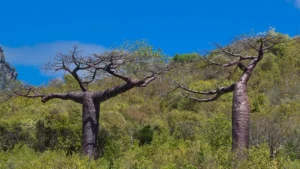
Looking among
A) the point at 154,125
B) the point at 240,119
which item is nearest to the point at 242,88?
the point at 240,119

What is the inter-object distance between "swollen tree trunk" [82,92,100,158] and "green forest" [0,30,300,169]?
0.34ft

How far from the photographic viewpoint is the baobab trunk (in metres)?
8.62

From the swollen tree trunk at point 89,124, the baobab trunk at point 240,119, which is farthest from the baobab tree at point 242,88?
the swollen tree trunk at point 89,124

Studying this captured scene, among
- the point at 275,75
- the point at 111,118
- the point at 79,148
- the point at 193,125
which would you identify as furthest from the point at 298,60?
the point at 79,148

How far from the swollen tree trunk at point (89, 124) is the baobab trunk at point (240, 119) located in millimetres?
4129

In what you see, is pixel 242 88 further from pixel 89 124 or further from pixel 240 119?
pixel 89 124

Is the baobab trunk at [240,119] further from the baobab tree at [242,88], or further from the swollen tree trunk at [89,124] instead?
the swollen tree trunk at [89,124]

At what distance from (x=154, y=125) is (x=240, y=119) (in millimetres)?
→ 6453

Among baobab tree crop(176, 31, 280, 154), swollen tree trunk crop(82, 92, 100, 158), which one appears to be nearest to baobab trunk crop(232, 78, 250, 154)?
baobab tree crop(176, 31, 280, 154)

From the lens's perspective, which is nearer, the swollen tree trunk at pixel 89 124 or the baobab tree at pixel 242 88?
the baobab tree at pixel 242 88

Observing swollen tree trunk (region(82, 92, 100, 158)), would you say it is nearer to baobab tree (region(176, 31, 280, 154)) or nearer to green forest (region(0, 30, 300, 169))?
green forest (region(0, 30, 300, 169))

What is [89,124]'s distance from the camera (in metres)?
11.6

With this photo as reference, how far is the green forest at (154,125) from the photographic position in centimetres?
810

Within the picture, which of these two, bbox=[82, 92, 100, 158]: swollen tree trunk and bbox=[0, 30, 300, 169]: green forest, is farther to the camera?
bbox=[82, 92, 100, 158]: swollen tree trunk
